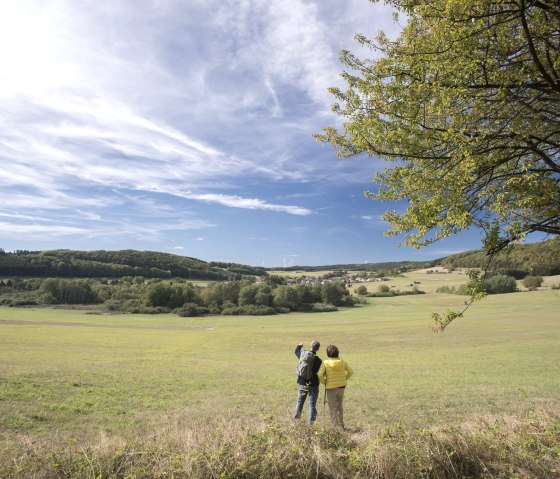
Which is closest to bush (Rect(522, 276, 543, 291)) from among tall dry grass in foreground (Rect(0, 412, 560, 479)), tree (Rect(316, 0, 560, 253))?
tree (Rect(316, 0, 560, 253))

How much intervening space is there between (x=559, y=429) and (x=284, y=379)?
1448 cm

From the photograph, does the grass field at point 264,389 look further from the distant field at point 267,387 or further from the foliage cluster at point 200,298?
the foliage cluster at point 200,298

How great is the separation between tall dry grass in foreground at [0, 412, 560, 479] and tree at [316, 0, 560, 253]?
12.9 feet

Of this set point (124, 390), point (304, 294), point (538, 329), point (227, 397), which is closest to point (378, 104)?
point (227, 397)

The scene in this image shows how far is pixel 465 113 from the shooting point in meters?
7.98

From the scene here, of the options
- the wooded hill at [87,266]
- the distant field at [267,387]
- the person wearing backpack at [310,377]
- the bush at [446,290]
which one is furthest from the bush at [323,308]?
the person wearing backpack at [310,377]

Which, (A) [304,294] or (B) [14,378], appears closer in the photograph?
(B) [14,378]

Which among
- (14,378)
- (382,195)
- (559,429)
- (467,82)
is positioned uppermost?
(467,82)

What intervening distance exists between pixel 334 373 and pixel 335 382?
0.69 ft

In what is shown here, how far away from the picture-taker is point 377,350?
1380 inches

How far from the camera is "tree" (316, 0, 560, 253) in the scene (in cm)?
680

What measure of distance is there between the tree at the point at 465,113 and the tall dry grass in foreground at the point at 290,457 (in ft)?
12.9

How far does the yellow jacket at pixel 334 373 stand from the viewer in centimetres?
955

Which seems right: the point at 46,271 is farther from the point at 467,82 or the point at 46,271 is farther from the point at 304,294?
the point at 467,82
